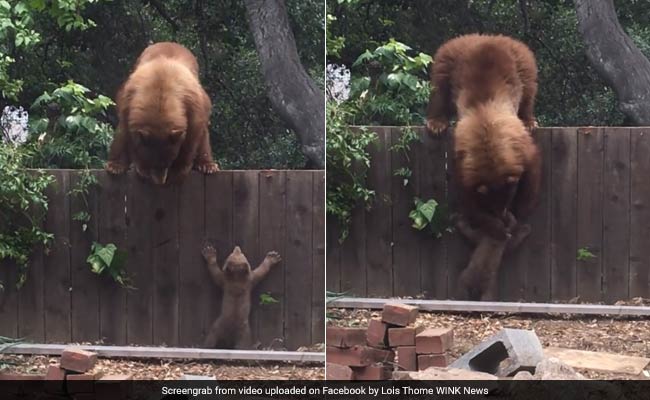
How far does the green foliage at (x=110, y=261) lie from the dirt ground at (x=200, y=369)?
270 millimetres

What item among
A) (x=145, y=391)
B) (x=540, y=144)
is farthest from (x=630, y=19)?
(x=145, y=391)

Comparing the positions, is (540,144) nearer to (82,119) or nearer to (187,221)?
(187,221)

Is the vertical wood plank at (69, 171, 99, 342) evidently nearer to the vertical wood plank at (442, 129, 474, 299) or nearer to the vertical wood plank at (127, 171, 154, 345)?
the vertical wood plank at (127, 171, 154, 345)

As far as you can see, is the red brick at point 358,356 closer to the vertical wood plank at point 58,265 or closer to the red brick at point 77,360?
the red brick at point 77,360

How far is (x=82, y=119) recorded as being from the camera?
251 centimetres

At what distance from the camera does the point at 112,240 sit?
249cm

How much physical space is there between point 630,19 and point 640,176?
0.50m

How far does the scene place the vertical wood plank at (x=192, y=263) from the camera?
2.45m

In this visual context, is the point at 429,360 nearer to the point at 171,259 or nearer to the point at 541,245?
the point at 541,245

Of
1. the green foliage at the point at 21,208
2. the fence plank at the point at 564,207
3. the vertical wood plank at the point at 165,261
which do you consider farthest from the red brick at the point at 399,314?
the green foliage at the point at 21,208

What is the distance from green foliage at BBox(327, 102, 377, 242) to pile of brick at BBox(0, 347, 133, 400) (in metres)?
0.91

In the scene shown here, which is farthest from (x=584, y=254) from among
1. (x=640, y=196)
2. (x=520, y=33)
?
(x=520, y=33)

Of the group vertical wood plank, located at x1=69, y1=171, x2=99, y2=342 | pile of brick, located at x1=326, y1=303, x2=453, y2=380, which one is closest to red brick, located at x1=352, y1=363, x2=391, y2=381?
pile of brick, located at x1=326, y1=303, x2=453, y2=380

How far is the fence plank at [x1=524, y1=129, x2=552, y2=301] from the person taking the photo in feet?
7.83
